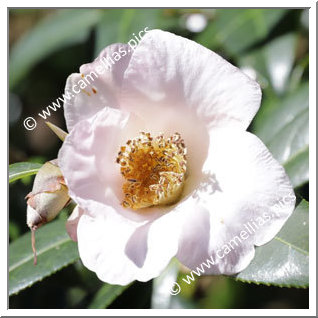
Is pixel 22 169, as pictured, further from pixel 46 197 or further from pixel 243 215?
pixel 243 215

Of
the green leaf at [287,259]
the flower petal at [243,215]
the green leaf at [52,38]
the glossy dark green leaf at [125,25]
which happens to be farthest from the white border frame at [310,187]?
the green leaf at [52,38]

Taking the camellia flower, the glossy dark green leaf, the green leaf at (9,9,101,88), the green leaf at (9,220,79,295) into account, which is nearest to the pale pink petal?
the camellia flower

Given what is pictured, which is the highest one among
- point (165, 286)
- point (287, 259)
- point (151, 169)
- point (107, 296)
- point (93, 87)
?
point (93, 87)

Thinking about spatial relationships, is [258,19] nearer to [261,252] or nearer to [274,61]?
[274,61]

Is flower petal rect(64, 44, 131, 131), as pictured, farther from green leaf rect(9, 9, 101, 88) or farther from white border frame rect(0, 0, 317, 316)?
green leaf rect(9, 9, 101, 88)

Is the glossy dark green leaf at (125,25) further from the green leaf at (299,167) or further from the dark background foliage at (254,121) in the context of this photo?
the green leaf at (299,167)

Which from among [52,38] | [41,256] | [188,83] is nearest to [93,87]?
[188,83]
